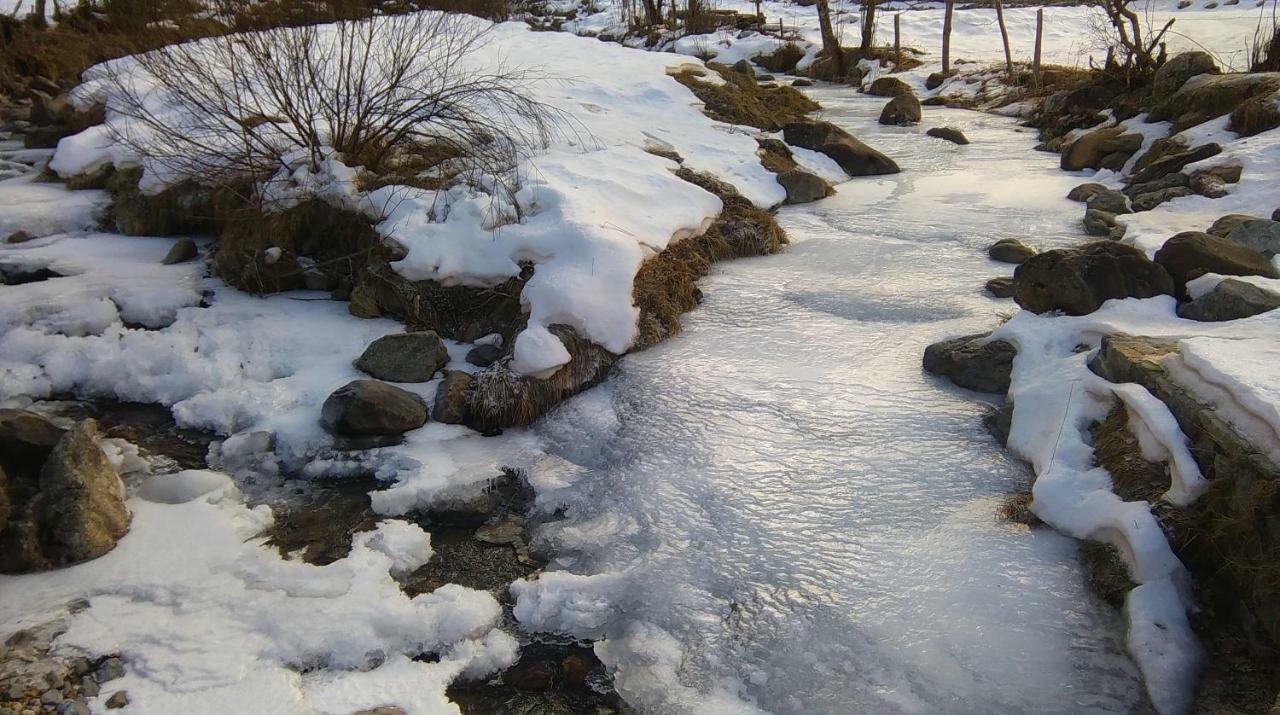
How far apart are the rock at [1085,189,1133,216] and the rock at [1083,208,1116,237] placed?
0.20m

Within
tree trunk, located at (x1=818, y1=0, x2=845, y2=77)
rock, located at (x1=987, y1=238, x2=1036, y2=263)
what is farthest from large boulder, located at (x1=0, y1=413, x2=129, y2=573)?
tree trunk, located at (x1=818, y1=0, x2=845, y2=77)

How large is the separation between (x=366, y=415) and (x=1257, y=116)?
889cm

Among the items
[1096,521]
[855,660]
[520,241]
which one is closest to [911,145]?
[520,241]

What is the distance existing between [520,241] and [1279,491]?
4.42 m

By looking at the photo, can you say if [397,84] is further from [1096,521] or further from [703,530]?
[1096,521]

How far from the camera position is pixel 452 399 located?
16.1 feet

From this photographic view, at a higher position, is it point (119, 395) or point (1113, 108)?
point (1113, 108)

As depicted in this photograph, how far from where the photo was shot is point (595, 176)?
22.6 feet

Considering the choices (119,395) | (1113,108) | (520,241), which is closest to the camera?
(119,395)

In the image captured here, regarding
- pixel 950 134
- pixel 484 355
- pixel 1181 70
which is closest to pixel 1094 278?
pixel 484 355

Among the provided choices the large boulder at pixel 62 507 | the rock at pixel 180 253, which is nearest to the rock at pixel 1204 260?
the large boulder at pixel 62 507

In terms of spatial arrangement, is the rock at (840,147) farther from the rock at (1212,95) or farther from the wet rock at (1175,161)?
the rock at (1212,95)

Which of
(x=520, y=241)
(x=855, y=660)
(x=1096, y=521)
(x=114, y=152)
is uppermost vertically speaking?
(x=114, y=152)

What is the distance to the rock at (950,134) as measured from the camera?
37.6ft
